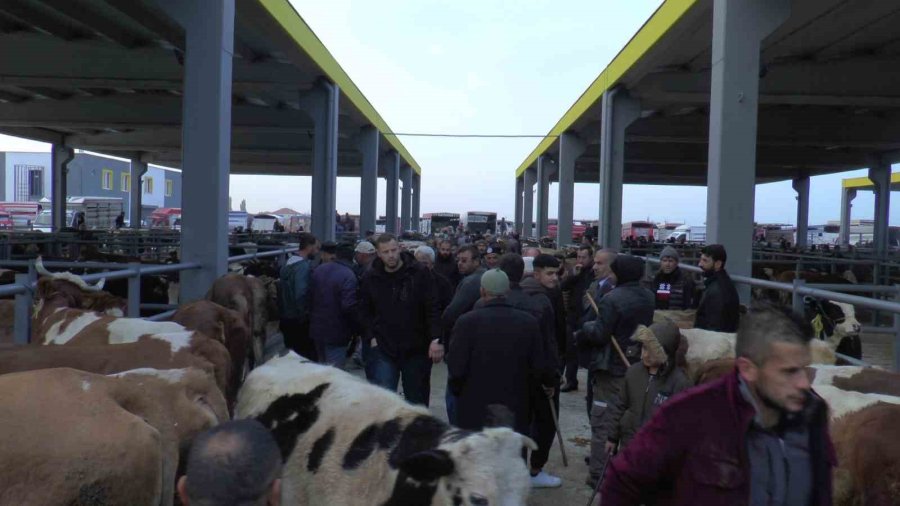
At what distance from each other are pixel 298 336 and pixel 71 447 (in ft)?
20.2

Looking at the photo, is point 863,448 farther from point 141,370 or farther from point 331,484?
point 141,370

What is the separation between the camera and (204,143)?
11.2m

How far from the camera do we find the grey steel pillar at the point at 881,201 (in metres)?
31.2

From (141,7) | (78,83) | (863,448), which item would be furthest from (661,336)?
(78,83)

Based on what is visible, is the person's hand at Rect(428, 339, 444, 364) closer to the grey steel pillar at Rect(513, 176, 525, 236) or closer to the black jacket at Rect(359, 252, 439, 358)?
the black jacket at Rect(359, 252, 439, 358)

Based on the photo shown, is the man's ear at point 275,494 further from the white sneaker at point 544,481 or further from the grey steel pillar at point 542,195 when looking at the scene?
the grey steel pillar at point 542,195

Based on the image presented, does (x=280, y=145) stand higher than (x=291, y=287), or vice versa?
(x=280, y=145)

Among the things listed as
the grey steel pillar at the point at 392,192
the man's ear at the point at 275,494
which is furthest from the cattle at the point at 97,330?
the grey steel pillar at the point at 392,192

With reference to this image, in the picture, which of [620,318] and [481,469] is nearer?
[481,469]

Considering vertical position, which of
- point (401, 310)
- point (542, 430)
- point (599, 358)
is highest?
point (401, 310)

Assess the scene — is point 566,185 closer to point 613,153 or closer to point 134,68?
point 613,153

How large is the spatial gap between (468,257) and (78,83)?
12084 millimetres

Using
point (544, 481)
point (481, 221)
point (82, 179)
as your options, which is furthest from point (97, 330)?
point (82, 179)

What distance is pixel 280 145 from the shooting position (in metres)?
32.6
